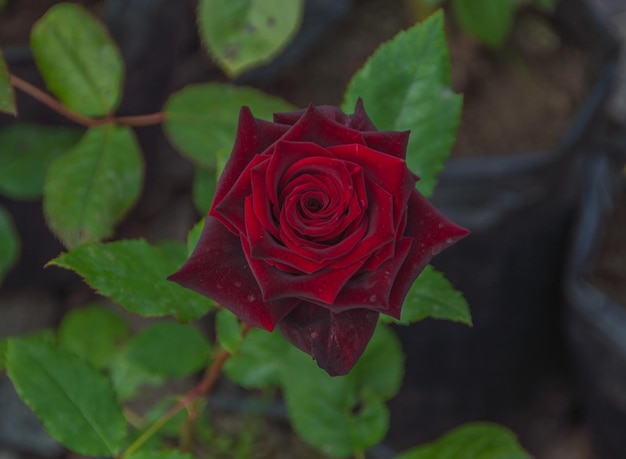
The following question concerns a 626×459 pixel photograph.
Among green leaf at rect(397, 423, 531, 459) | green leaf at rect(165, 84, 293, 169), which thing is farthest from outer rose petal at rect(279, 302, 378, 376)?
green leaf at rect(165, 84, 293, 169)

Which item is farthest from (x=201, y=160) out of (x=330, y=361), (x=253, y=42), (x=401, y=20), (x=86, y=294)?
(x=86, y=294)

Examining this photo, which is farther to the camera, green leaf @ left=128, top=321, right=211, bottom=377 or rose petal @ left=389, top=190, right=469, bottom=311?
green leaf @ left=128, top=321, right=211, bottom=377

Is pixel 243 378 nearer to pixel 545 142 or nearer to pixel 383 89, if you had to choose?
pixel 383 89

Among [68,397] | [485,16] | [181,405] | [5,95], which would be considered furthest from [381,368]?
[485,16]

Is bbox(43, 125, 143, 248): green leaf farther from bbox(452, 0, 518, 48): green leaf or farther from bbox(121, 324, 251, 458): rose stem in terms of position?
bbox(452, 0, 518, 48): green leaf

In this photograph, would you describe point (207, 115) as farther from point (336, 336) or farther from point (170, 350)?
point (336, 336)
